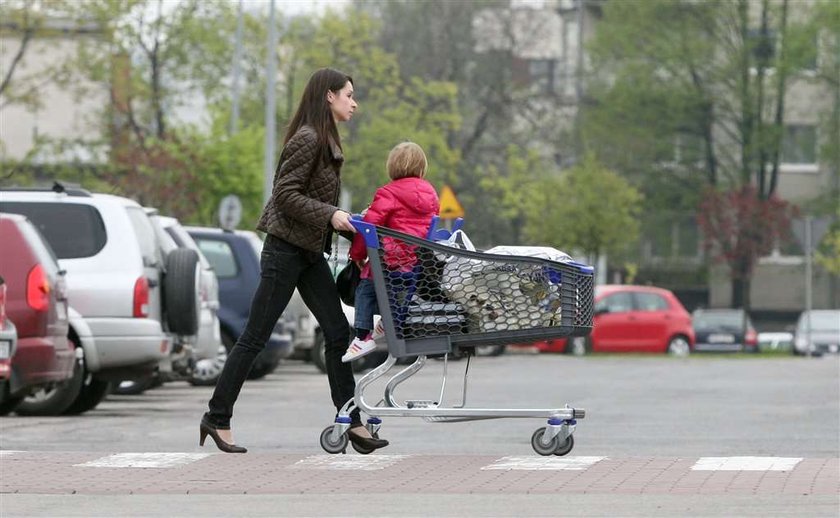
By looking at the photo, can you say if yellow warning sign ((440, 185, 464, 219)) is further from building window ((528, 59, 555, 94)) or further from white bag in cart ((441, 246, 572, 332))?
white bag in cart ((441, 246, 572, 332))

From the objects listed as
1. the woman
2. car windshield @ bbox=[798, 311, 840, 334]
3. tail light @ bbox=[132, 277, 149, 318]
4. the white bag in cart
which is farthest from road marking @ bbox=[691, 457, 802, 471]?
car windshield @ bbox=[798, 311, 840, 334]

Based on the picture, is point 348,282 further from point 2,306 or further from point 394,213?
point 2,306

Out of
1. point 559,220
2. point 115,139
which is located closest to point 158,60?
point 115,139

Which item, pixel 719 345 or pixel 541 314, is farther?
pixel 719 345

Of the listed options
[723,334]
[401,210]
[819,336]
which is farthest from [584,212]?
[401,210]

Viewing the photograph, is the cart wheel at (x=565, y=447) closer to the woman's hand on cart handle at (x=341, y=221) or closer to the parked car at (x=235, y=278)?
the woman's hand on cart handle at (x=341, y=221)

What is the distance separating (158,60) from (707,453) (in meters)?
36.5

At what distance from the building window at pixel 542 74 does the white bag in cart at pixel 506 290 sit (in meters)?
A: 55.2

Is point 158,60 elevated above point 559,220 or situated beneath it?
elevated above

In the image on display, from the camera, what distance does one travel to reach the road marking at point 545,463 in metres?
10.3

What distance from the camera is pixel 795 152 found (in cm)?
7175

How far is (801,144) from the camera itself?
7044 centimetres

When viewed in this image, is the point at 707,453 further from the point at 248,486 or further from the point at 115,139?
the point at 115,139

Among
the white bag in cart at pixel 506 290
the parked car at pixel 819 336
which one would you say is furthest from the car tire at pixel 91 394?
the parked car at pixel 819 336
